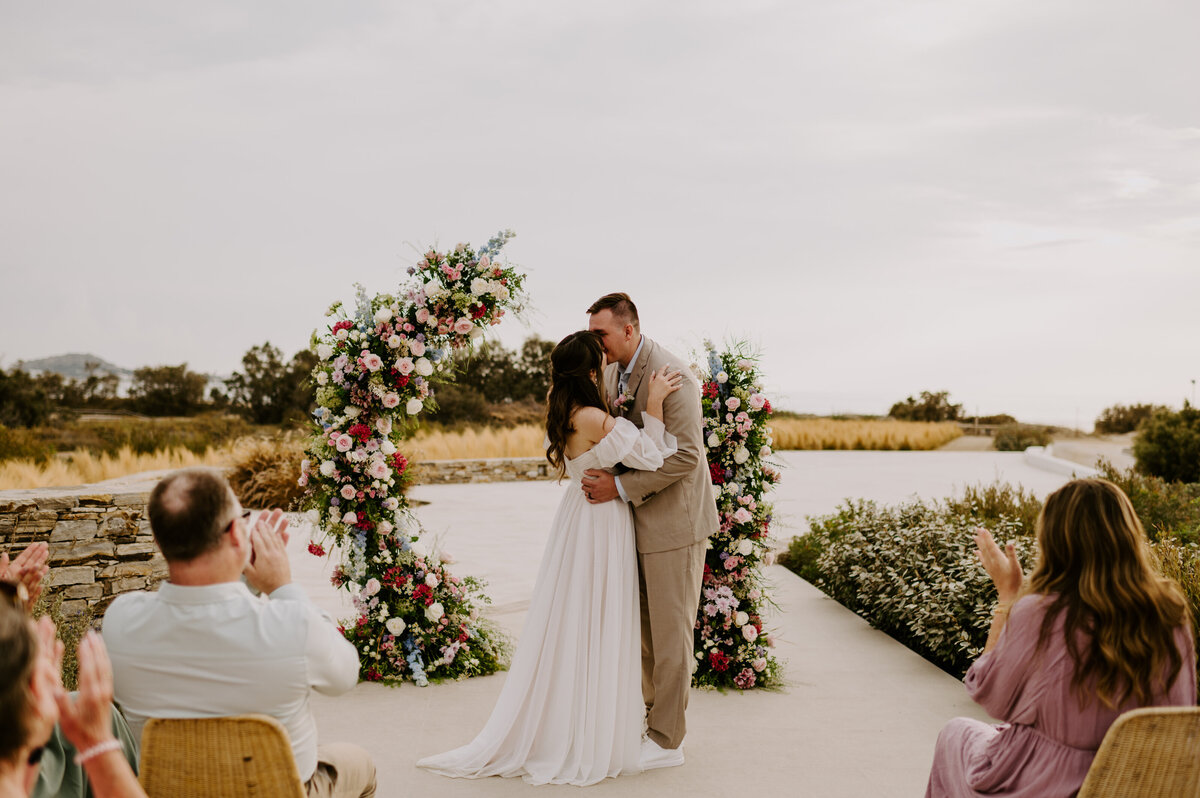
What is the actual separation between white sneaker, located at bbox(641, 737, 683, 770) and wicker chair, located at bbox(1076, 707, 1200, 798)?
2.27 meters

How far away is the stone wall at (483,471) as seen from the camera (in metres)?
16.9

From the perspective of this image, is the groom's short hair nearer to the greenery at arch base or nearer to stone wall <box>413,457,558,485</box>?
the greenery at arch base

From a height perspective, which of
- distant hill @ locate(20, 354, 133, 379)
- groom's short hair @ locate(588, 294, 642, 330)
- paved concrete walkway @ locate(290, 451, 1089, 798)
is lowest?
paved concrete walkway @ locate(290, 451, 1089, 798)

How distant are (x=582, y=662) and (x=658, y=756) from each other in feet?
1.97

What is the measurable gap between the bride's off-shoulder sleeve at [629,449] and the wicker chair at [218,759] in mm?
2145

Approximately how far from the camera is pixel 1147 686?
2172 millimetres

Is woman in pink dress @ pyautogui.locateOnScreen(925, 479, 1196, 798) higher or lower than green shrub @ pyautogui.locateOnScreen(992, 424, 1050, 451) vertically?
higher

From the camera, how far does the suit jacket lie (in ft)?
12.9

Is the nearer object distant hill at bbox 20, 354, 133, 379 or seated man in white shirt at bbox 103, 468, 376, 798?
seated man in white shirt at bbox 103, 468, 376, 798

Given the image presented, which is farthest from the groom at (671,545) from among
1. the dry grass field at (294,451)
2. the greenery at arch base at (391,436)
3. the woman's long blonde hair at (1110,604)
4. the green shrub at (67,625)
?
the dry grass field at (294,451)

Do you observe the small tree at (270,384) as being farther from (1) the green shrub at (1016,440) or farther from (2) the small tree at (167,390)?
(1) the green shrub at (1016,440)

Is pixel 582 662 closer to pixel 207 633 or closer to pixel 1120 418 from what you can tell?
pixel 207 633

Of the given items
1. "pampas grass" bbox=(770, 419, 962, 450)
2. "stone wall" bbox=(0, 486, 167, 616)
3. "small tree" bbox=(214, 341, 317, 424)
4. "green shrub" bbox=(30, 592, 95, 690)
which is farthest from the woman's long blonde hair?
"small tree" bbox=(214, 341, 317, 424)

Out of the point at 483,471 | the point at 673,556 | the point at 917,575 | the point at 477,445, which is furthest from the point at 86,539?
the point at 477,445
